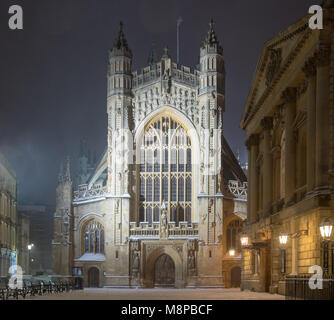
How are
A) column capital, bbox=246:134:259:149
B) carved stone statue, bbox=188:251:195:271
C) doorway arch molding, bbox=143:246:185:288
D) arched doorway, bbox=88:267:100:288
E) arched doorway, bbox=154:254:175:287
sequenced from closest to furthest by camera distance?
column capital, bbox=246:134:259:149, carved stone statue, bbox=188:251:195:271, doorway arch molding, bbox=143:246:185:288, arched doorway, bbox=154:254:175:287, arched doorway, bbox=88:267:100:288

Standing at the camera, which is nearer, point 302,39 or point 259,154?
point 302,39

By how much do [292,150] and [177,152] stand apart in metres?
28.1

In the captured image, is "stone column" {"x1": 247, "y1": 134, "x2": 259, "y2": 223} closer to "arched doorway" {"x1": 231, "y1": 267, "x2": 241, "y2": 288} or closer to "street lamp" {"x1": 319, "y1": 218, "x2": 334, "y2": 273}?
"arched doorway" {"x1": 231, "y1": 267, "x2": 241, "y2": 288}

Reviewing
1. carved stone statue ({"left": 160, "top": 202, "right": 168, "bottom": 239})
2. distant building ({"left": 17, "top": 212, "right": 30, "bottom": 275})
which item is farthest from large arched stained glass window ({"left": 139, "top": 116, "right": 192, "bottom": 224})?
distant building ({"left": 17, "top": 212, "right": 30, "bottom": 275})

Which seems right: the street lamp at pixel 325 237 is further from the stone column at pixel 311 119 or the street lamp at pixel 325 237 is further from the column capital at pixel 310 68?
the column capital at pixel 310 68

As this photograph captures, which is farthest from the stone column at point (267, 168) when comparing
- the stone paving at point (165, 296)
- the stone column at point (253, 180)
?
the stone paving at point (165, 296)

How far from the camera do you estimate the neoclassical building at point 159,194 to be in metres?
58.1

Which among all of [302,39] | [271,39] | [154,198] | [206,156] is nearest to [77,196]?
[154,198]

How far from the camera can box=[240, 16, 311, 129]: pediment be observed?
31.0 meters

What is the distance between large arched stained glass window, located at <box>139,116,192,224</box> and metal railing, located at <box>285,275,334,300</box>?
3318 cm

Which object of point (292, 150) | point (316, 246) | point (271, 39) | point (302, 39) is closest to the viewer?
point (316, 246)

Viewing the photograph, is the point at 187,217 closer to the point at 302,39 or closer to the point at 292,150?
the point at 292,150

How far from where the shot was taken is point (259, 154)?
1686 inches

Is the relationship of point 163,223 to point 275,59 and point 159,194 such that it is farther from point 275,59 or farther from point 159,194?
point 275,59
